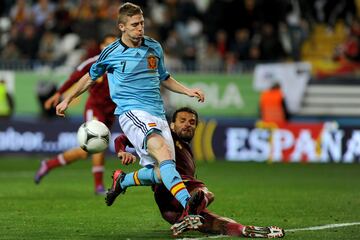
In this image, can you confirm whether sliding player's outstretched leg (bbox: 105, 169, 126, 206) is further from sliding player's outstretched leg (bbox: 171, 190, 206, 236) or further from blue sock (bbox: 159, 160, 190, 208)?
sliding player's outstretched leg (bbox: 171, 190, 206, 236)

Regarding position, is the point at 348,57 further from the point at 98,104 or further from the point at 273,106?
the point at 98,104

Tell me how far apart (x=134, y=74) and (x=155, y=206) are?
3.10m

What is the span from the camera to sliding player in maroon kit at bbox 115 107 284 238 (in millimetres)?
9007

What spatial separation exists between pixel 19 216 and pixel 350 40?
1358cm

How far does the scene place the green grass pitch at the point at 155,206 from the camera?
9.88 meters

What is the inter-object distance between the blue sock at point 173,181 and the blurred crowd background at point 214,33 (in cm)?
1430

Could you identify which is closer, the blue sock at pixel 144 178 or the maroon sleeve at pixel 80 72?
the blue sock at pixel 144 178

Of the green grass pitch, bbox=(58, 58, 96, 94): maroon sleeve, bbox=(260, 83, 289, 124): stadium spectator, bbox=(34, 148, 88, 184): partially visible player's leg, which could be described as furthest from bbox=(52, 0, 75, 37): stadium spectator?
bbox=(58, 58, 96, 94): maroon sleeve

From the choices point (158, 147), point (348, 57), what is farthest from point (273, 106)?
point (158, 147)

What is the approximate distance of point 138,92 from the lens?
975 centimetres

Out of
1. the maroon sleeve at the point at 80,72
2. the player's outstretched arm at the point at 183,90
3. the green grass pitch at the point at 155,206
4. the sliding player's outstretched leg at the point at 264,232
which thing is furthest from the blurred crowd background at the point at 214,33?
the sliding player's outstretched leg at the point at 264,232

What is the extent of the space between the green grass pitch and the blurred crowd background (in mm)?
4200

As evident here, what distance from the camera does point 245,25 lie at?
81.2ft

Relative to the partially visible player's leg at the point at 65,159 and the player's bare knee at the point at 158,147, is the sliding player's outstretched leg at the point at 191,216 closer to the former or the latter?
the player's bare knee at the point at 158,147
